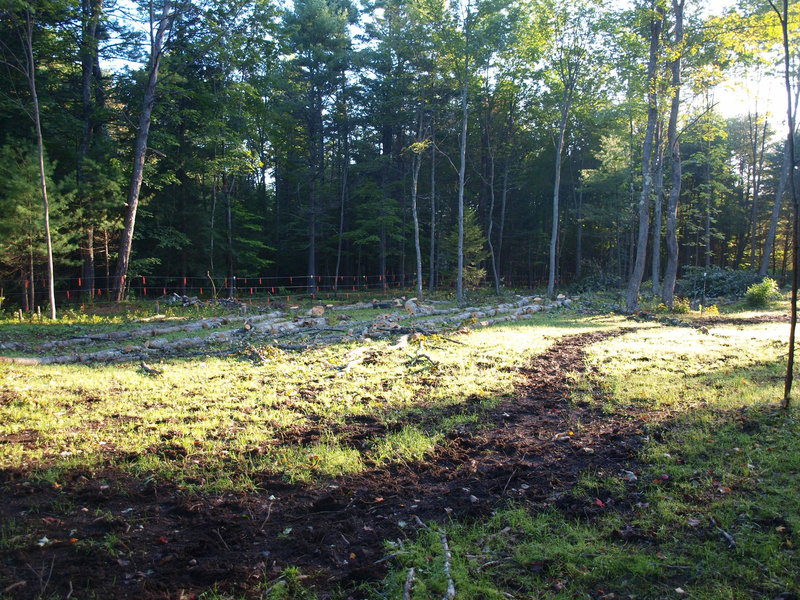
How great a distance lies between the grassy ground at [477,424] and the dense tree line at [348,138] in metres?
5.13

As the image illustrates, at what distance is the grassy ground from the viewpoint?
2783 mm

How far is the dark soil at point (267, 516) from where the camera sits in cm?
272

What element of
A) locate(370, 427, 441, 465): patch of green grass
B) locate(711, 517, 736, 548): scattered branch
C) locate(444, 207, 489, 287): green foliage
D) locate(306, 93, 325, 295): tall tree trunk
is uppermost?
locate(306, 93, 325, 295): tall tree trunk

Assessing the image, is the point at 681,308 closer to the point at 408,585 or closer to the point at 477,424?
the point at 477,424

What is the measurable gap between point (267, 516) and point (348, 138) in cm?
3114

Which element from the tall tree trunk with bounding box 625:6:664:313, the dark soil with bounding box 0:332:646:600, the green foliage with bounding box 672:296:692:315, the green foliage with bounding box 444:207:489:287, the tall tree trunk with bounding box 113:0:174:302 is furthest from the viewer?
the green foliage with bounding box 444:207:489:287

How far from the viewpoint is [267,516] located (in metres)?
3.44

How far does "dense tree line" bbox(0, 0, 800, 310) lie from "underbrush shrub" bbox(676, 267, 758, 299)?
6.33ft

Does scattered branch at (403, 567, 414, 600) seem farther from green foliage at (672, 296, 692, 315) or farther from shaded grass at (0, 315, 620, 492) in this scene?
green foliage at (672, 296, 692, 315)

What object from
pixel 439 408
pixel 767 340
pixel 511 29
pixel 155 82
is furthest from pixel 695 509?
pixel 511 29

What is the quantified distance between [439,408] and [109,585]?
A: 4004 mm

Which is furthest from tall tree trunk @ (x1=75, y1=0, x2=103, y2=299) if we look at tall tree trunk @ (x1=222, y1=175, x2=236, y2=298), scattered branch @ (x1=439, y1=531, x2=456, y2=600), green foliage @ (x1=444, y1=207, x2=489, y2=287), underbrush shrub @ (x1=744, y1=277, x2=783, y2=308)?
underbrush shrub @ (x1=744, y1=277, x2=783, y2=308)

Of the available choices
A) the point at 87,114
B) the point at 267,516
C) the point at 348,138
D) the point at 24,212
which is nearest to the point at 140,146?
the point at 87,114

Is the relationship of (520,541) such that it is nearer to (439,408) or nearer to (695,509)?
(695,509)
